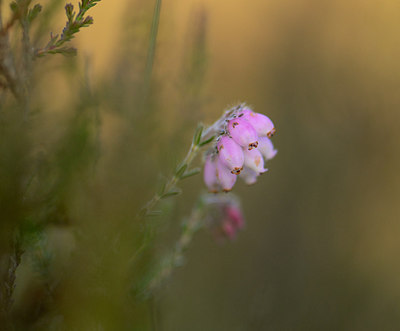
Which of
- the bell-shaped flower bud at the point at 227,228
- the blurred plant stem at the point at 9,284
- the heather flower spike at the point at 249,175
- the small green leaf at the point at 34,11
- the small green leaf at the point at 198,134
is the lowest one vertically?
the blurred plant stem at the point at 9,284

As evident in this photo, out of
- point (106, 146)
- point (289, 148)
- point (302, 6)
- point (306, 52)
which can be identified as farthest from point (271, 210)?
point (106, 146)

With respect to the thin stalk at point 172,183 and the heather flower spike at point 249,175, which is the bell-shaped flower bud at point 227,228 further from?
the thin stalk at point 172,183

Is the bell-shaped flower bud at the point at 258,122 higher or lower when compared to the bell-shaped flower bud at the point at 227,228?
lower

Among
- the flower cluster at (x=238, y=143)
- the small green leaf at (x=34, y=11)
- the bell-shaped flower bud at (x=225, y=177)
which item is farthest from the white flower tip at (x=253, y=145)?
the small green leaf at (x=34, y=11)

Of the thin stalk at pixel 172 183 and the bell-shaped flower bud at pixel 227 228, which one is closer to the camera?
the thin stalk at pixel 172 183

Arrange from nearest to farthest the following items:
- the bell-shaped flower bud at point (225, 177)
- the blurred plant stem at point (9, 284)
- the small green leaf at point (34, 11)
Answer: the blurred plant stem at point (9, 284) → the small green leaf at point (34, 11) → the bell-shaped flower bud at point (225, 177)

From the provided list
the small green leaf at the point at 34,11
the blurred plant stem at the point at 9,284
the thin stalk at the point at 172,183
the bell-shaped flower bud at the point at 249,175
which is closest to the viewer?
the blurred plant stem at the point at 9,284

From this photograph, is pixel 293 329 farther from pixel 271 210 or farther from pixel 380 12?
pixel 380 12

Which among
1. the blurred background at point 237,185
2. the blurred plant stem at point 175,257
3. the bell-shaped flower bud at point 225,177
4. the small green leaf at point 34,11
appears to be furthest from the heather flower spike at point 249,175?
the small green leaf at point 34,11
